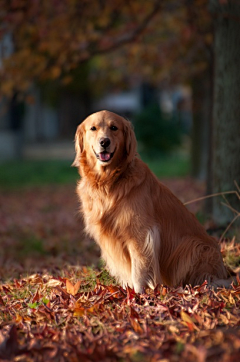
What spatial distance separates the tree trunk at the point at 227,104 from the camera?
5543mm

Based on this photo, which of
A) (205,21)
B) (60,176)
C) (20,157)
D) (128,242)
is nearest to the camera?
(128,242)

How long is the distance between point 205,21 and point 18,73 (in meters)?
3.82

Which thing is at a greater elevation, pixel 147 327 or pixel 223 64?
pixel 223 64

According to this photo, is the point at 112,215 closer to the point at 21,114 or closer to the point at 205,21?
the point at 205,21

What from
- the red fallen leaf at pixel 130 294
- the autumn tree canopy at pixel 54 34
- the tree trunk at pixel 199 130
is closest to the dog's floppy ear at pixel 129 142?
the red fallen leaf at pixel 130 294

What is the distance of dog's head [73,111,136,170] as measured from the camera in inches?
155

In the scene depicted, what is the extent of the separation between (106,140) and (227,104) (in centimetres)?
223

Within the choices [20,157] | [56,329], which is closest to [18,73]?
[56,329]

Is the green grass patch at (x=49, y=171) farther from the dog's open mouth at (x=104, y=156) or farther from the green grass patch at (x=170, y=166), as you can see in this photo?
the dog's open mouth at (x=104, y=156)

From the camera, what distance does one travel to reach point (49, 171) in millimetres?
18078

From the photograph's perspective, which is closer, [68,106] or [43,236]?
[43,236]

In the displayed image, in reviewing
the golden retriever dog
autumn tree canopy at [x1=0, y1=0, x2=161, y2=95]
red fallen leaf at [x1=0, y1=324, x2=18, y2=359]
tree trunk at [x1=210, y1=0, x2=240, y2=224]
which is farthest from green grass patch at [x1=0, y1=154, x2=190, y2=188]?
red fallen leaf at [x1=0, y1=324, x2=18, y2=359]

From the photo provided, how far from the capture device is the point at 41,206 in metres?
11.6

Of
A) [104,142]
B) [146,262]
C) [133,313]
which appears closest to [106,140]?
[104,142]
